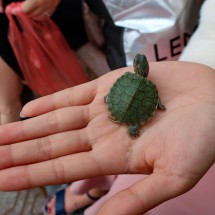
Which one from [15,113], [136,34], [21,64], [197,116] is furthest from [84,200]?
[197,116]

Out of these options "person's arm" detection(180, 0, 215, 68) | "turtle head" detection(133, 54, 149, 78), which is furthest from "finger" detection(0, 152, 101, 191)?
"person's arm" detection(180, 0, 215, 68)

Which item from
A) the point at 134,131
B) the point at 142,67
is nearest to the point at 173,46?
the point at 142,67

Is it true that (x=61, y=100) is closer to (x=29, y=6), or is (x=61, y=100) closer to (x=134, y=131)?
(x=134, y=131)

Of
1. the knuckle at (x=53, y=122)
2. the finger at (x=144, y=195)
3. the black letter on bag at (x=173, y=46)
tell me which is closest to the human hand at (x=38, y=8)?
the black letter on bag at (x=173, y=46)

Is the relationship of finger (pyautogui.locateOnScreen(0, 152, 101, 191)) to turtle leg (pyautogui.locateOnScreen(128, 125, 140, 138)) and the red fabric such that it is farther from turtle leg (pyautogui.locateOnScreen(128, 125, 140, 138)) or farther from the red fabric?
the red fabric

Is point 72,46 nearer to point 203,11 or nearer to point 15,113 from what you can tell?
point 15,113
